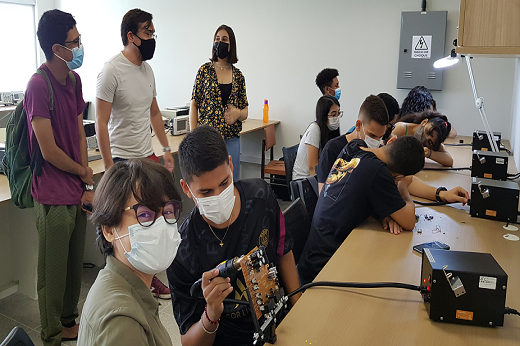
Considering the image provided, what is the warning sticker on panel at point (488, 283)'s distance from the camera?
46.3 inches

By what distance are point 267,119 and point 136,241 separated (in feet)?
13.7

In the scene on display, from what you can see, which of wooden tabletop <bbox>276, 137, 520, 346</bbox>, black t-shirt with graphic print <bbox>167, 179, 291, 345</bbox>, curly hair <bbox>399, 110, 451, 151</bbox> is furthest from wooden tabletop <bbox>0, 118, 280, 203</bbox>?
curly hair <bbox>399, 110, 451, 151</bbox>

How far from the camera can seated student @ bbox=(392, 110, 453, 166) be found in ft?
10.3

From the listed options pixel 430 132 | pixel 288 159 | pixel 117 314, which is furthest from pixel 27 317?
pixel 430 132

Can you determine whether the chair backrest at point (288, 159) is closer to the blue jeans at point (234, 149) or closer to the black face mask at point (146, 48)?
the blue jeans at point (234, 149)

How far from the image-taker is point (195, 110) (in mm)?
3195

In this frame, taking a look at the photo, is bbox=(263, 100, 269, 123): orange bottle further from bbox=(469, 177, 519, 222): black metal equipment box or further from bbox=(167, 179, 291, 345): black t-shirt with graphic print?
bbox=(167, 179, 291, 345): black t-shirt with graphic print

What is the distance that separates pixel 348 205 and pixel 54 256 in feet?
4.58

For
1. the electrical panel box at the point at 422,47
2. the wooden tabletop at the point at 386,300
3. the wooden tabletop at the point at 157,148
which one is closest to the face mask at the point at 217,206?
the wooden tabletop at the point at 386,300

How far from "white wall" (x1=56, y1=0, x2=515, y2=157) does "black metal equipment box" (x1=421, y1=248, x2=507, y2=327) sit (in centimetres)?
360

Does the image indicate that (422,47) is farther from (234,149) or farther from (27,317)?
(27,317)

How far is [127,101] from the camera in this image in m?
2.51

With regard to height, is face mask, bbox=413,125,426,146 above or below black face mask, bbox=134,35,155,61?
below

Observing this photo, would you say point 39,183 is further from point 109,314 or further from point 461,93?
point 461,93
